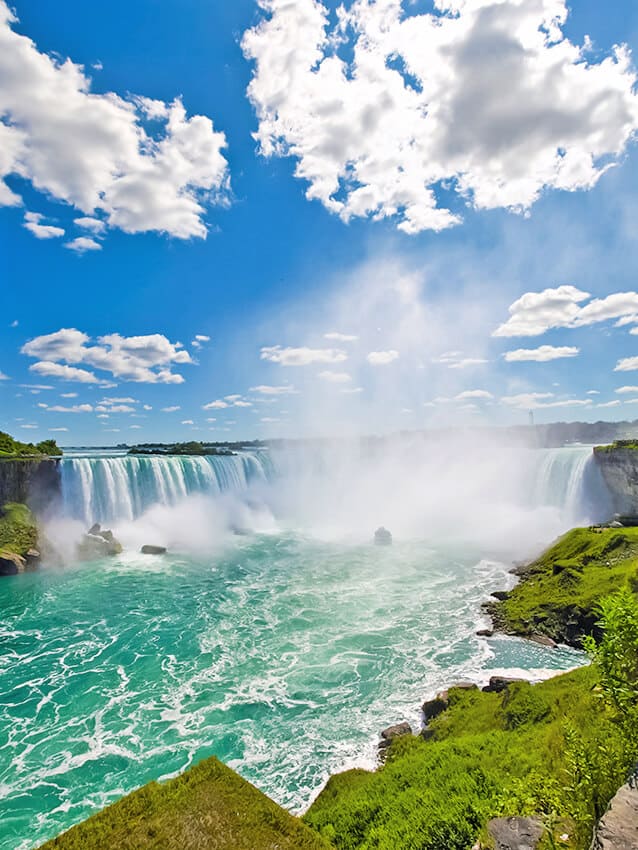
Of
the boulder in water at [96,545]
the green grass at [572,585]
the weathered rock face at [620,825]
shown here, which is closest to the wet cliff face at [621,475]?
the green grass at [572,585]

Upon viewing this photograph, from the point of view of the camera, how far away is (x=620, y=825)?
367 cm

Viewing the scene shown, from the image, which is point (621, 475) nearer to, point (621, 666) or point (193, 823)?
point (621, 666)

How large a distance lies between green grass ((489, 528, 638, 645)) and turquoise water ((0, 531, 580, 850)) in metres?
1.53

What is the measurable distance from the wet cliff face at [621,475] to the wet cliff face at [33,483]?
4636 cm

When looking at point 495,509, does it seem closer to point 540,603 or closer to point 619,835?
point 540,603

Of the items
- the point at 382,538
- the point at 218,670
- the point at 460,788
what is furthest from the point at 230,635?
the point at 382,538

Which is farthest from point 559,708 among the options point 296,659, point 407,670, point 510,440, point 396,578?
point 510,440

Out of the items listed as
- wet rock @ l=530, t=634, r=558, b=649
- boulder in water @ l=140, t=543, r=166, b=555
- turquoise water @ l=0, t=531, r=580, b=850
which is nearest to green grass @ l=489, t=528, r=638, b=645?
wet rock @ l=530, t=634, r=558, b=649

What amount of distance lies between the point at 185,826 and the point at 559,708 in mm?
7827

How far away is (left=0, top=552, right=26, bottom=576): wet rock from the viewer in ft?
88.0

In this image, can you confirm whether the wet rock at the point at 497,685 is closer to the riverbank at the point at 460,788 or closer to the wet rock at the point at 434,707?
the riverbank at the point at 460,788

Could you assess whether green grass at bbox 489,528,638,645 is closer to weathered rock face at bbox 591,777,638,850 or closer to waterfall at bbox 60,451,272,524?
weathered rock face at bbox 591,777,638,850

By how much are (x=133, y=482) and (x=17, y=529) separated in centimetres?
976

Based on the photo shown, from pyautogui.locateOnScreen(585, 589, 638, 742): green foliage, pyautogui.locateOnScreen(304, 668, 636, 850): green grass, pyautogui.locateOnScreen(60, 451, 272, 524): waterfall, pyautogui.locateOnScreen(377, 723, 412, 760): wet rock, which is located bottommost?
pyautogui.locateOnScreen(377, 723, 412, 760): wet rock
